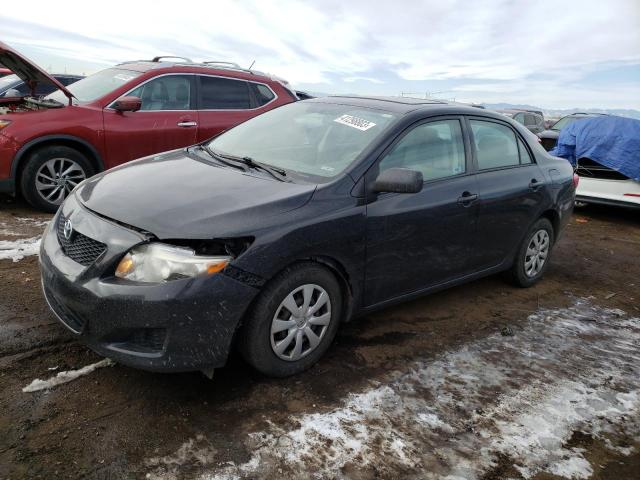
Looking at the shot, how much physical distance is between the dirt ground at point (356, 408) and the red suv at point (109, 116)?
2.04 m

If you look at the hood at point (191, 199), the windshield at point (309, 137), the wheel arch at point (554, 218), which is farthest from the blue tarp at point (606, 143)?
the hood at point (191, 199)

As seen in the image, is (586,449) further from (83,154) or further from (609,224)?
(609,224)

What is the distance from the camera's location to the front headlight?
2.51 meters

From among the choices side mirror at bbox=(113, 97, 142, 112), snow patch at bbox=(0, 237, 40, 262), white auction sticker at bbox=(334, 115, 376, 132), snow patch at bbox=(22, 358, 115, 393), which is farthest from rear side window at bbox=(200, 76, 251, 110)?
snow patch at bbox=(22, 358, 115, 393)

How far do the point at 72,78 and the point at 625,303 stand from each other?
42.5 ft

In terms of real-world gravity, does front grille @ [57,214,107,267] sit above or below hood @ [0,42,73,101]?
below

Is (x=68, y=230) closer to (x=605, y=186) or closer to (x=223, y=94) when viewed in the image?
(x=223, y=94)

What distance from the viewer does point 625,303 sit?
4.79 meters

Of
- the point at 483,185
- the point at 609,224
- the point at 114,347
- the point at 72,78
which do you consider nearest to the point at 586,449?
the point at 483,185

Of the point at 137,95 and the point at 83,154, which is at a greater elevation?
the point at 137,95

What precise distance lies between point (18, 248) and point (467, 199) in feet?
12.4

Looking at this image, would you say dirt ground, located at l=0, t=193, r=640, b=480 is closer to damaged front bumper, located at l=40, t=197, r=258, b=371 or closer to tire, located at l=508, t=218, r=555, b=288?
damaged front bumper, located at l=40, t=197, r=258, b=371

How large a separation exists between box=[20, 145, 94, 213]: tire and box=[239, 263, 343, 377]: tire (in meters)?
4.11

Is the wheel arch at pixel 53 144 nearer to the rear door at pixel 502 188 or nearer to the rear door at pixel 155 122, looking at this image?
the rear door at pixel 155 122
